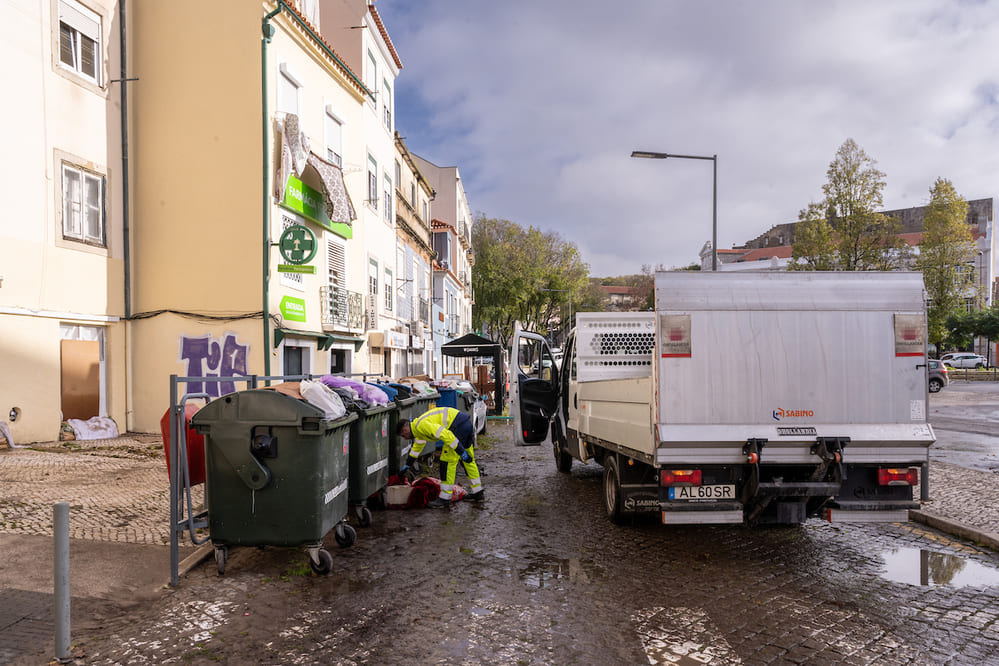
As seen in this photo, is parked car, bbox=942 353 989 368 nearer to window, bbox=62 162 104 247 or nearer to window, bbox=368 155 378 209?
window, bbox=368 155 378 209

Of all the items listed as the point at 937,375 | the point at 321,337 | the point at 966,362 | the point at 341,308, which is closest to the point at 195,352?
the point at 321,337

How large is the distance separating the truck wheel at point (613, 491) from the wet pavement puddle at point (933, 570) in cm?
235

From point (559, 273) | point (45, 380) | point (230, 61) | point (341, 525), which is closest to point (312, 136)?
point (230, 61)

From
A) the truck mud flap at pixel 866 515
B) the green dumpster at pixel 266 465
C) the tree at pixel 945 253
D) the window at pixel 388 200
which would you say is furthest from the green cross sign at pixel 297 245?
the tree at pixel 945 253

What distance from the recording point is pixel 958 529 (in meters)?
6.61

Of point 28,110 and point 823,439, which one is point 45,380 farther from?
point 823,439

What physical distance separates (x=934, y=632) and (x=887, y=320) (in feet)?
7.96

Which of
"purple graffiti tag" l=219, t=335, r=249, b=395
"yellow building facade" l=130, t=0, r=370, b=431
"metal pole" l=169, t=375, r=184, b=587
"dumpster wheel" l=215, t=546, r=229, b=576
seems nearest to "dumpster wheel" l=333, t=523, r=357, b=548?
"dumpster wheel" l=215, t=546, r=229, b=576

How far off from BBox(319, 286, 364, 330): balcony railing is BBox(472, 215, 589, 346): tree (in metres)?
32.1

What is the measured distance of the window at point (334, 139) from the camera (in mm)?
17906

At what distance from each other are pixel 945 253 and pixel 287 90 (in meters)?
32.8

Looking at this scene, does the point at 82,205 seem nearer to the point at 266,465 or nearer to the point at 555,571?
the point at 266,465

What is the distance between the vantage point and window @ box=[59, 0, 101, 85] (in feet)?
41.7

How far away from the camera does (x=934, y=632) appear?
429 cm
